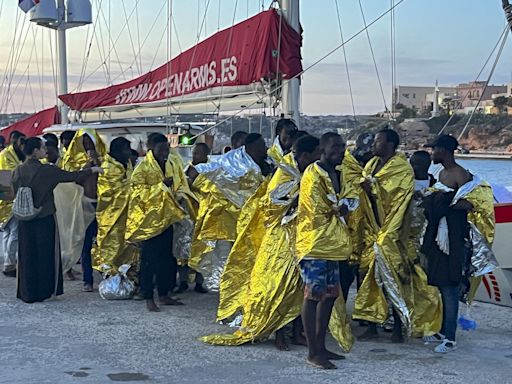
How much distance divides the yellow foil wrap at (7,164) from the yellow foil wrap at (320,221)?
213 inches

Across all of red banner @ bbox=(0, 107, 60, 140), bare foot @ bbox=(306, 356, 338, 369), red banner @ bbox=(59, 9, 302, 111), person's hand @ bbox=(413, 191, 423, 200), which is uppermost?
red banner @ bbox=(59, 9, 302, 111)

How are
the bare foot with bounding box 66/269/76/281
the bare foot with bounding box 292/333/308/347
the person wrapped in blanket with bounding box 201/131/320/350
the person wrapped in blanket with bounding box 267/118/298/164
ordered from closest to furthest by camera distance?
the person wrapped in blanket with bounding box 201/131/320/350 → the bare foot with bounding box 292/333/308/347 → the person wrapped in blanket with bounding box 267/118/298/164 → the bare foot with bounding box 66/269/76/281

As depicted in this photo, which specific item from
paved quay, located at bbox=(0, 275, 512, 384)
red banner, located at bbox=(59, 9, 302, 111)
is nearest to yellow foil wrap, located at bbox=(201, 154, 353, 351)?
paved quay, located at bbox=(0, 275, 512, 384)

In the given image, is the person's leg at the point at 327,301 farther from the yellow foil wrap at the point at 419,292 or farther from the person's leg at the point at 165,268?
the person's leg at the point at 165,268

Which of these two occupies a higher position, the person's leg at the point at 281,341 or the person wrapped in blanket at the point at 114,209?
the person wrapped in blanket at the point at 114,209

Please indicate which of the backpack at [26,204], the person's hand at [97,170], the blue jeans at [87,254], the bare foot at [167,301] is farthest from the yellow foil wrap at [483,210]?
the blue jeans at [87,254]

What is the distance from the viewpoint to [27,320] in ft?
24.2

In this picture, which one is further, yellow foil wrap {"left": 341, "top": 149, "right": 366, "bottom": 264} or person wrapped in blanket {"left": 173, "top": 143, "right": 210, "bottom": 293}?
person wrapped in blanket {"left": 173, "top": 143, "right": 210, "bottom": 293}

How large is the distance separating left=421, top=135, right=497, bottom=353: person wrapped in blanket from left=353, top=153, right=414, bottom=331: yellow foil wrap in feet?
0.71

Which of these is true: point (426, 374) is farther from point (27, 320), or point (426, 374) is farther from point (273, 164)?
point (27, 320)

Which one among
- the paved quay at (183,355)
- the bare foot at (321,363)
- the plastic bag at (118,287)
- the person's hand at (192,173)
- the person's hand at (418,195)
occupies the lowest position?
the paved quay at (183,355)

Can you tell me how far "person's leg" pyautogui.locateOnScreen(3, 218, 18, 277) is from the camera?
32.0ft

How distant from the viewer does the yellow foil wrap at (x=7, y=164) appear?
10.1m

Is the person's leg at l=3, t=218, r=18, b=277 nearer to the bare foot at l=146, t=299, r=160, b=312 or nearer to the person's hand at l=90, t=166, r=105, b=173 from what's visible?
the person's hand at l=90, t=166, r=105, b=173
